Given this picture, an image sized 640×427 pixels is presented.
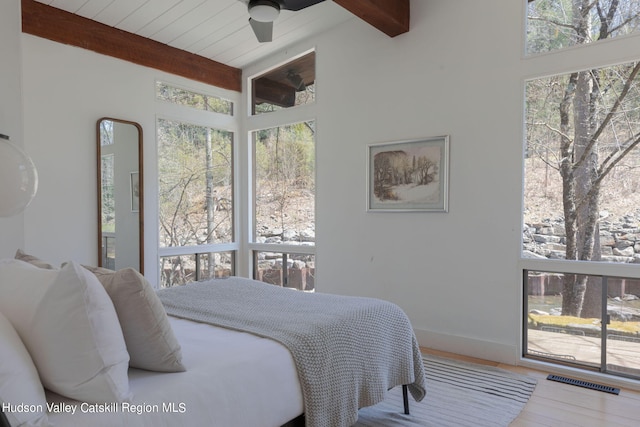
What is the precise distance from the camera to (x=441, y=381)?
2863 millimetres

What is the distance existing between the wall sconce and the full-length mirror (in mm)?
1735

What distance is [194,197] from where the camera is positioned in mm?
4566

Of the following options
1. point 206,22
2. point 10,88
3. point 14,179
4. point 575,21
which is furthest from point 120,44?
point 575,21

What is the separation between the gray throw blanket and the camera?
Result: 5.61 feet

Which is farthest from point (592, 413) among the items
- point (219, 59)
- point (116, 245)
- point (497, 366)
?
point (219, 59)

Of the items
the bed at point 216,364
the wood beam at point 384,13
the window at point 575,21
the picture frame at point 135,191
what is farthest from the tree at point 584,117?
the picture frame at point 135,191

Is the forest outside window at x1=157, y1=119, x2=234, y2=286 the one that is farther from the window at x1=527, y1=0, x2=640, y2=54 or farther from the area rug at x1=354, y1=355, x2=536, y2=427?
the window at x1=527, y1=0, x2=640, y2=54

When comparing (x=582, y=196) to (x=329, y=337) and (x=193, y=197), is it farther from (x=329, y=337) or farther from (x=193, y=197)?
(x=193, y=197)

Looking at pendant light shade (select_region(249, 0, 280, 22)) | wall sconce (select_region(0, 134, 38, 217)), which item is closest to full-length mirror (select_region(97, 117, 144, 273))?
wall sconce (select_region(0, 134, 38, 217))

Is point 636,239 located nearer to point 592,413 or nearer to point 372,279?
point 592,413

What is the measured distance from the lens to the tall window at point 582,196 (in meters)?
A: 2.78

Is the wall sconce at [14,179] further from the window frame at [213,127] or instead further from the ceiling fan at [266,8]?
the window frame at [213,127]

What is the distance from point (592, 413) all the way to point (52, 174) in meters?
4.21

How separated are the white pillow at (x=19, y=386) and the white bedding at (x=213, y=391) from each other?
0.19 ft
